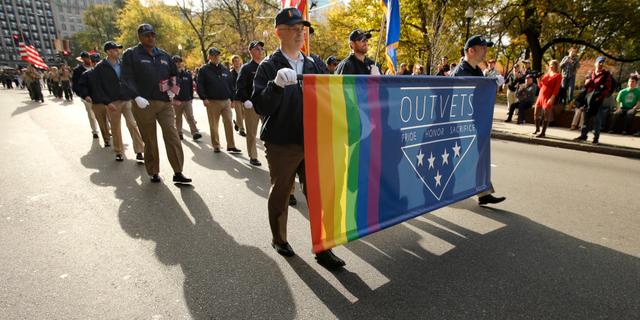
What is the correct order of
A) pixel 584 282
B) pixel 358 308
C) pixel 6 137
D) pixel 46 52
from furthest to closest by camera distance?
pixel 46 52
pixel 6 137
pixel 584 282
pixel 358 308

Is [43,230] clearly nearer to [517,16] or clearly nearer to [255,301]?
[255,301]

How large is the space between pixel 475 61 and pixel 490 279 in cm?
255

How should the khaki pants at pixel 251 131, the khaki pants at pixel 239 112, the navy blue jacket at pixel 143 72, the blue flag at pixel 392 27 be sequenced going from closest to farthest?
the navy blue jacket at pixel 143 72
the blue flag at pixel 392 27
the khaki pants at pixel 251 131
the khaki pants at pixel 239 112

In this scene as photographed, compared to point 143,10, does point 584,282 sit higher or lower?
lower

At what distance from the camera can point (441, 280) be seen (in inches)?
111

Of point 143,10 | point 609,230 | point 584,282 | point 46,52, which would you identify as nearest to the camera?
point 584,282

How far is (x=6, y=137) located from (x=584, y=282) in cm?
1215

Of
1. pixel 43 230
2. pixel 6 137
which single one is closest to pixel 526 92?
pixel 43 230

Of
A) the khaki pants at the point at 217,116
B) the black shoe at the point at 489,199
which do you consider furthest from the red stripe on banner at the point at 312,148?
the khaki pants at the point at 217,116

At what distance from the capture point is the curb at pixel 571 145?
7.52m

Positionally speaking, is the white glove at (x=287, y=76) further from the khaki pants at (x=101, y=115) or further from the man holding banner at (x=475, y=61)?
the khaki pants at (x=101, y=115)

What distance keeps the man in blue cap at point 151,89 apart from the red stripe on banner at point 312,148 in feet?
10.8

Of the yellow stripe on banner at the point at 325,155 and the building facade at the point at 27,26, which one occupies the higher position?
the building facade at the point at 27,26

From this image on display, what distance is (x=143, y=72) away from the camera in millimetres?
5066
